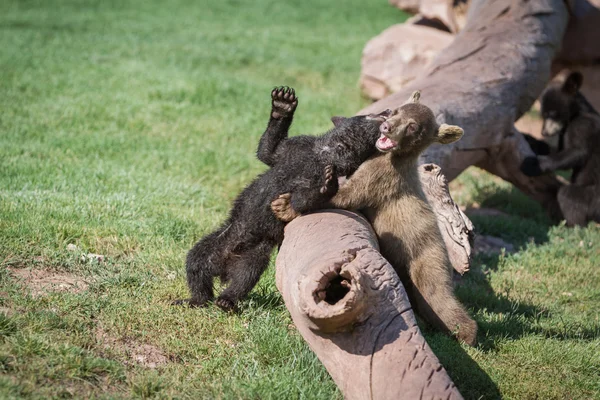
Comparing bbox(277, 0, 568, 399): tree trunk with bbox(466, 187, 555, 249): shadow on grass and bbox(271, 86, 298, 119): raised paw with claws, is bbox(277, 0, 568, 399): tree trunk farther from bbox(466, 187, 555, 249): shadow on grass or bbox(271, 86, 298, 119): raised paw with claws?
bbox(271, 86, 298, 119): raised paw with claws

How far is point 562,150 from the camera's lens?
841 centimetres

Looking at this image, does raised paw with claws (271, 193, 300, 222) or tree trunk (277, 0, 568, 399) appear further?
raised paw with claws (271, 193, 300, 222)

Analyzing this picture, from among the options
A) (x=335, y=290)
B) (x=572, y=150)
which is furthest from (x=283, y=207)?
(x=572, y=150)

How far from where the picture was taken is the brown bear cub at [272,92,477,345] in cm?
486

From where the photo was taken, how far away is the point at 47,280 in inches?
189

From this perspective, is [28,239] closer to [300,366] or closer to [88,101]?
[300,366]

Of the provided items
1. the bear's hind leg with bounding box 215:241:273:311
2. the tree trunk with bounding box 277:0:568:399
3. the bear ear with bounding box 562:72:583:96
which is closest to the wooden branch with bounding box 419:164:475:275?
the tree trunk with bounding box 277:0:568:399

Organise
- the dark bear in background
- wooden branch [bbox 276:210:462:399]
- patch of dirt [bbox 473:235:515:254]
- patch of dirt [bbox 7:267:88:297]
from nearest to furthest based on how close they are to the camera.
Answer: wooden branch [bbox 276:210:462:399] → patch of dirt [bbox 7:267:88:297] → patch of dirt [bbox 473:235:515:254] → the dark bear in background

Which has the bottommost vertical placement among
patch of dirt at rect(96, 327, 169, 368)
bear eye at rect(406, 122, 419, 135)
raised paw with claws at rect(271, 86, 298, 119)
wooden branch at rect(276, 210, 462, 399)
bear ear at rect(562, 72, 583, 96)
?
patch of dirt at rect(96, 327, 169, 368)

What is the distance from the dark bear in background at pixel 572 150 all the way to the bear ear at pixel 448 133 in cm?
297

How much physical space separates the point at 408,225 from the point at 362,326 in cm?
160

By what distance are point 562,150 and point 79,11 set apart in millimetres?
12184

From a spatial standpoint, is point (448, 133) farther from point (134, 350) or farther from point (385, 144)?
point (134, 350)

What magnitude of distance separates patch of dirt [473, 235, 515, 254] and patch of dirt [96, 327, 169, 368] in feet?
14.2
